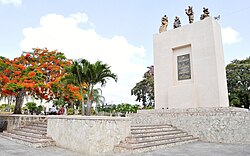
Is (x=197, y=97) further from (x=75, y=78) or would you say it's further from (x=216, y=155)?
(x=75, y=78)

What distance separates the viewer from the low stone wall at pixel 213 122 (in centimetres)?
834

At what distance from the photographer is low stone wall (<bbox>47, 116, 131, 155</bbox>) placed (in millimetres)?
5838

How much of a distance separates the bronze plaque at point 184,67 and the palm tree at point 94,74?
5137 mm

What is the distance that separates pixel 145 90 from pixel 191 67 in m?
17.1

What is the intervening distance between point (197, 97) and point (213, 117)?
249 cm

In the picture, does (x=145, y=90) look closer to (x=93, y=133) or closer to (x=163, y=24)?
(x=163, y=24)

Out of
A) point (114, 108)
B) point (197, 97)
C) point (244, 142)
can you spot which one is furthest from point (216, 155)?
point (114, 108)

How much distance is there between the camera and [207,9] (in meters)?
12.7

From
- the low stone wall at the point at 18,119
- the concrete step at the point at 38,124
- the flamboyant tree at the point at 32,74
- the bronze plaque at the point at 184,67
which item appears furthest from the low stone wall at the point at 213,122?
the flamboyant tree at the point at 32,74

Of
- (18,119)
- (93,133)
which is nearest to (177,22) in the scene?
(93,133)

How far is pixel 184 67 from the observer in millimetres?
12641

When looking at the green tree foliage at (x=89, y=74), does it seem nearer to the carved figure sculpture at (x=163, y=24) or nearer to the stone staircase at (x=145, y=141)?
the stone staircase at (x=145, y=141)

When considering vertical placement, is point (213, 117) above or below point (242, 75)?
below

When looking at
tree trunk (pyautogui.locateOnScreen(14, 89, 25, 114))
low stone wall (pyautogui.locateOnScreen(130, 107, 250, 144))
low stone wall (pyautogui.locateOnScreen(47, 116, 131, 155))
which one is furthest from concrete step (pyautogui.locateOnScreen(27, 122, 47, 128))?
low stone wall (pyautogui.locateOnScreen(130, 107, 250, 144))
